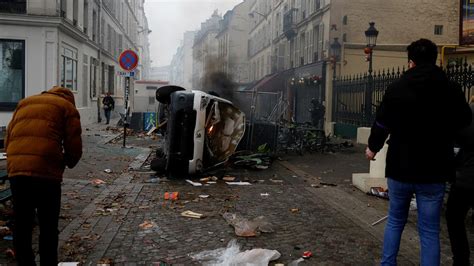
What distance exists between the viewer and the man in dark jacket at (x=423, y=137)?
321 centimetres

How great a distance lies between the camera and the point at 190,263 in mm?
4094

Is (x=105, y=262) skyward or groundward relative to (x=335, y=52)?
groundward

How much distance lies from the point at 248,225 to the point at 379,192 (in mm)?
3218

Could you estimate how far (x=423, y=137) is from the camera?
10.5 ft

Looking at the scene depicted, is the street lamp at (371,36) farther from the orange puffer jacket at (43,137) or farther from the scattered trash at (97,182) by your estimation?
the orange puffer jacket at (43,137)

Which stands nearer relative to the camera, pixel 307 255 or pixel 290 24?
pixel 307 255

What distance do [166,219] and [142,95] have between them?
2275 centimetres

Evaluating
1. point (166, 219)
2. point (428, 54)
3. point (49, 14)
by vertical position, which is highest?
point (49, 14)

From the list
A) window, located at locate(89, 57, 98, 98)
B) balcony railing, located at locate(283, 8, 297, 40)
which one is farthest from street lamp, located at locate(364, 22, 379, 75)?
window, located at locate(89, 57, 98, 98)

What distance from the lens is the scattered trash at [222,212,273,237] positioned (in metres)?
5.00

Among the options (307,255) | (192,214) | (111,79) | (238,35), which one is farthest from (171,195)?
(238,35)

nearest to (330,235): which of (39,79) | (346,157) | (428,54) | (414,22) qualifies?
(428,54)

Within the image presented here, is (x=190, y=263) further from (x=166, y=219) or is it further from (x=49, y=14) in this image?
(x=49, y=14)

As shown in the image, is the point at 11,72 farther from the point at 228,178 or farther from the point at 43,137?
the point at 43,137
